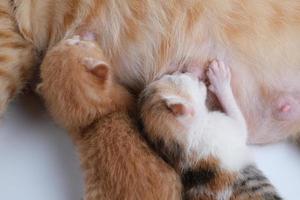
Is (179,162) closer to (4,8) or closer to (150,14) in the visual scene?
(150,14)

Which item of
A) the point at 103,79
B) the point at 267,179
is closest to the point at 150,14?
the point at 103,79

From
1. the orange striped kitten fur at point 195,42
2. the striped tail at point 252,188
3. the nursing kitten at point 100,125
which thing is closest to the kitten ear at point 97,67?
the nursing kitten at point 100,125

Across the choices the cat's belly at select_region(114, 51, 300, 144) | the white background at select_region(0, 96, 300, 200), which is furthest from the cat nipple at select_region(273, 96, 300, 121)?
the white background at select_region(0, 96, 300, 200)

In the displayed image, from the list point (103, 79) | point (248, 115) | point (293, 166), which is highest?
point (103, 79)

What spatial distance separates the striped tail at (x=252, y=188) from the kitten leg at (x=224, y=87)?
163mm

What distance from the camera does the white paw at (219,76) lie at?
1617 mm

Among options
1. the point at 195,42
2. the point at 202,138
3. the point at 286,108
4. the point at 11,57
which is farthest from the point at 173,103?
the point at 11,57

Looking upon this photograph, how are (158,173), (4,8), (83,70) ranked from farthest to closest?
(4,8) < (83,70) < (158,173)

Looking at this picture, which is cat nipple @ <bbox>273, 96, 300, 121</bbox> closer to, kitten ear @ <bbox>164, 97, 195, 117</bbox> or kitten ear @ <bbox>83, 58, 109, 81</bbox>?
kitten ear @ <bbox>164, 97, 195, 117</bbox>

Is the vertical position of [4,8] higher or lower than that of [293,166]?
higher

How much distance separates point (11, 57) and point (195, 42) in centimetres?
51

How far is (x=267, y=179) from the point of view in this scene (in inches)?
60.6

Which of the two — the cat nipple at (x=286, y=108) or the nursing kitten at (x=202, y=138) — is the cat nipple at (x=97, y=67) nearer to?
the nursing kitten at (x=202, y=138)

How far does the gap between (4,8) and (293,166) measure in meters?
0.93
